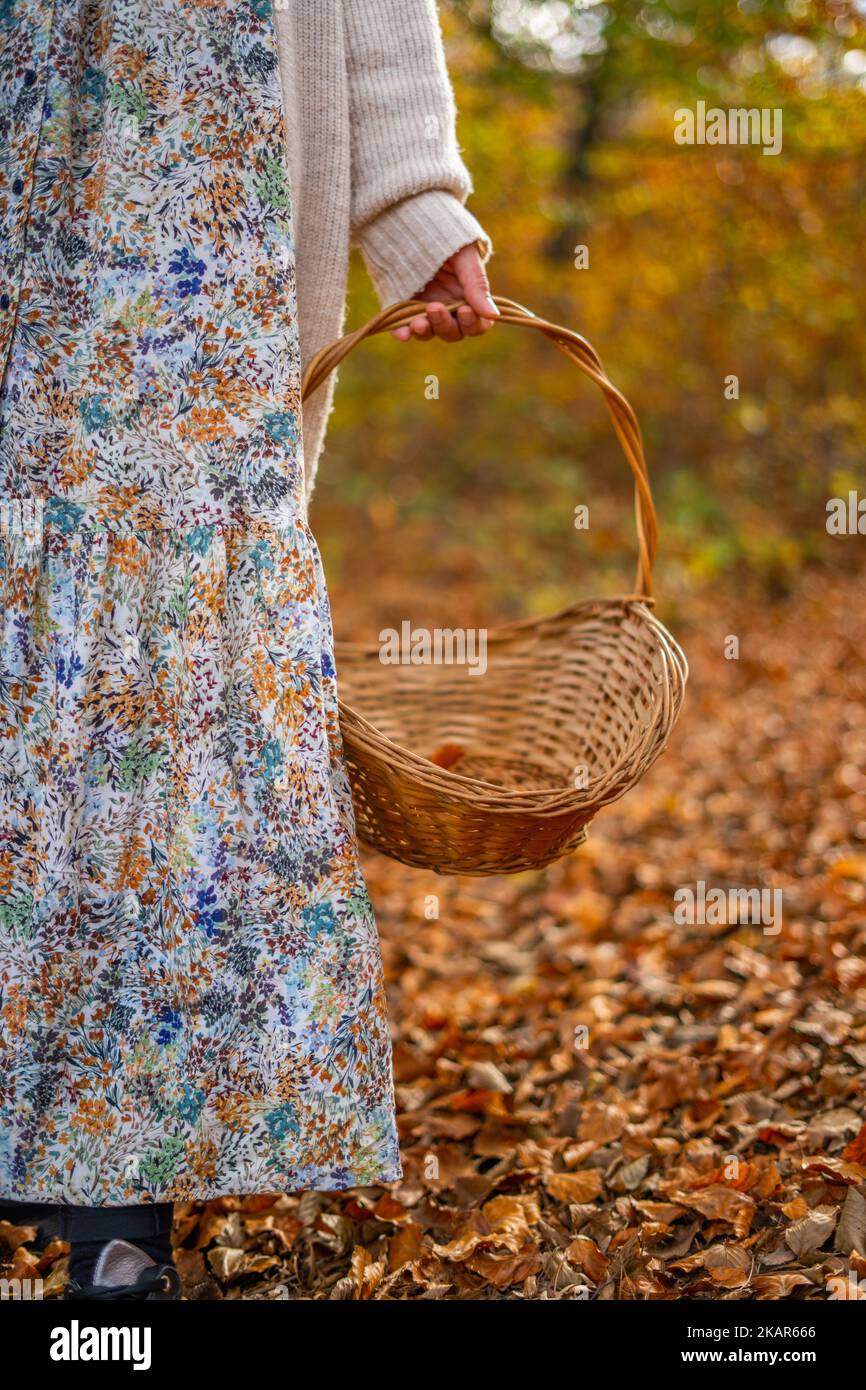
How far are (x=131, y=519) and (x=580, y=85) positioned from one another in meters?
5.47

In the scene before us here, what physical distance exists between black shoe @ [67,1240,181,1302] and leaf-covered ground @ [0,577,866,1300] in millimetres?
146

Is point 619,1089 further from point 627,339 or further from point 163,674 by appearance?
point 627,339

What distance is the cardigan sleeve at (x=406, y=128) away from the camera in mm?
1521

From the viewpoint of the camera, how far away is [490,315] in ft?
5.08

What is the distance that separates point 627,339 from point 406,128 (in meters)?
5.33

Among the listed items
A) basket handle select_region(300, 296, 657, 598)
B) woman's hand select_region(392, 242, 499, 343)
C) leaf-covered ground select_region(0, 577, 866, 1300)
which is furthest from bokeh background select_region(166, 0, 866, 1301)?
woman's hand select_region(392, 242, 499, 343)

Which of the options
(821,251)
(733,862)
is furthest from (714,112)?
(733,862)

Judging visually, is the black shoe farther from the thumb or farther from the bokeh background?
the thumb

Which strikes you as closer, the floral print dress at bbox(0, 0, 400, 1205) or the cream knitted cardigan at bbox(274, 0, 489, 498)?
the floral print dress at bbox(0, 0, 400, 1205)

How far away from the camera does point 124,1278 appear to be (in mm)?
1403

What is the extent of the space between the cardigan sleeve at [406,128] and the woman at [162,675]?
6.3 inches

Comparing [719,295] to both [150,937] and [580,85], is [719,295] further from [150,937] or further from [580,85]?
[150,937]

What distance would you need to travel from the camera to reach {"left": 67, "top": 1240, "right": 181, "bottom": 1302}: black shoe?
1395mm

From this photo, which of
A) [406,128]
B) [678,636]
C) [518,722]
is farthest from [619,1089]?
[678,636]
